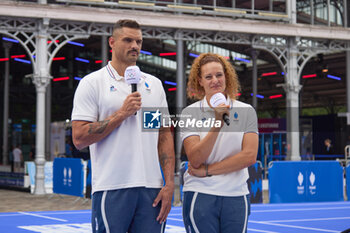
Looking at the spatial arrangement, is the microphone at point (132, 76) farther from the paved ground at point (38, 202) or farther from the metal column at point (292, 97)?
the metal column at point (292, 97)

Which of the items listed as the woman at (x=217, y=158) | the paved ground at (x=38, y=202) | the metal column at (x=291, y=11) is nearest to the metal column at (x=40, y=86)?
the paved ground at (x=38, y=202)

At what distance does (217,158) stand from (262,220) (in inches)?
346

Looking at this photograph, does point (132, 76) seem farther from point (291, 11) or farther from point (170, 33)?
point (291, 11)

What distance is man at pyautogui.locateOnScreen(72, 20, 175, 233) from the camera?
11.4ft

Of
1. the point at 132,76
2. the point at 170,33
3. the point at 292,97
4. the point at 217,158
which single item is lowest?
the point at 217,158

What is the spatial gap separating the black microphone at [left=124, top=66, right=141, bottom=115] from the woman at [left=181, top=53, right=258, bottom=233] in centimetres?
41

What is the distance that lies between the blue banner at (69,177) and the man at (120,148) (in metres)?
12.9

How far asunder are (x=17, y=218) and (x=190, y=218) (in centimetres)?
998

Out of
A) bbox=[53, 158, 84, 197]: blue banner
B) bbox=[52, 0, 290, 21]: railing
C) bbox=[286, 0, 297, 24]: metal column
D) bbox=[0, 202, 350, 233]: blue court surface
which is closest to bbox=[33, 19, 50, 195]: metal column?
bbox=[52, 0, 290, 21]: railing

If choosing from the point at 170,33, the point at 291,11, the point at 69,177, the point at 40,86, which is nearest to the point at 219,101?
the point at 69,177

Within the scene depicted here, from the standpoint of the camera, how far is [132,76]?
3492 mm

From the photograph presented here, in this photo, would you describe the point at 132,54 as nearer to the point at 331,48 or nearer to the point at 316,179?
the point at 316,179

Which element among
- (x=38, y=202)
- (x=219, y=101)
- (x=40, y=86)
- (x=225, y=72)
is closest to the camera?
(x=219, y=101)

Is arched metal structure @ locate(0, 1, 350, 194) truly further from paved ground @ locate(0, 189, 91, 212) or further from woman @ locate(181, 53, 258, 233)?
woman @ locate(181, 53, 258, 233)
